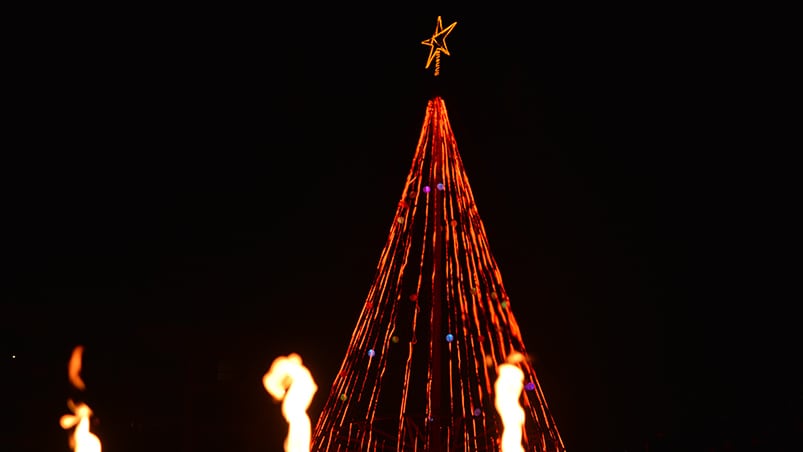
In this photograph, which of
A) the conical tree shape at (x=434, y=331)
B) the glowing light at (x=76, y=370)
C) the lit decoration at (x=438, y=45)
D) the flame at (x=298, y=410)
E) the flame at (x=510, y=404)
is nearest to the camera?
the flame at (x=510, y=404)

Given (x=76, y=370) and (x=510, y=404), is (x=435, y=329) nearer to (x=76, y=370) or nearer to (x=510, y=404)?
(x=510, y=404)

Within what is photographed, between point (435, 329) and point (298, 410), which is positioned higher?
point (435, 329)

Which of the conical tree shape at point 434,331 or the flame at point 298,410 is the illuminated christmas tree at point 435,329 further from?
the flame at point 298,410

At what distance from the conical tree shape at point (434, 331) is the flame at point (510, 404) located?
0.09m

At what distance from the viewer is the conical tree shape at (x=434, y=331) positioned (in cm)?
418

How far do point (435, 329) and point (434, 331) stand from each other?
2 centimetres

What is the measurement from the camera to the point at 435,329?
4.14 meters

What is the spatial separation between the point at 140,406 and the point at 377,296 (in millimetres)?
2774

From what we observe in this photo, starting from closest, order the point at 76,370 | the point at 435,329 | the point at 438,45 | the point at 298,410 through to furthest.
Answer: the point at 298,410 < the point at 435,329 < the point at 438,45 < the point at 76,370

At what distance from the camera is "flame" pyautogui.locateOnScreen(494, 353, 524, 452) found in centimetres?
325

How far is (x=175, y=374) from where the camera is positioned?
658cm

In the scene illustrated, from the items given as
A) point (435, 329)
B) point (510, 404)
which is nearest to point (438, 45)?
point (435, 329)

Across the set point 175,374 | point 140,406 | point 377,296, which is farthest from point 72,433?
point 377,296

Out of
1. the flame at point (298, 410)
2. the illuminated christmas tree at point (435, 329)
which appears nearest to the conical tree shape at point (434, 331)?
the illuminated christmas tree at point (435, 329)
